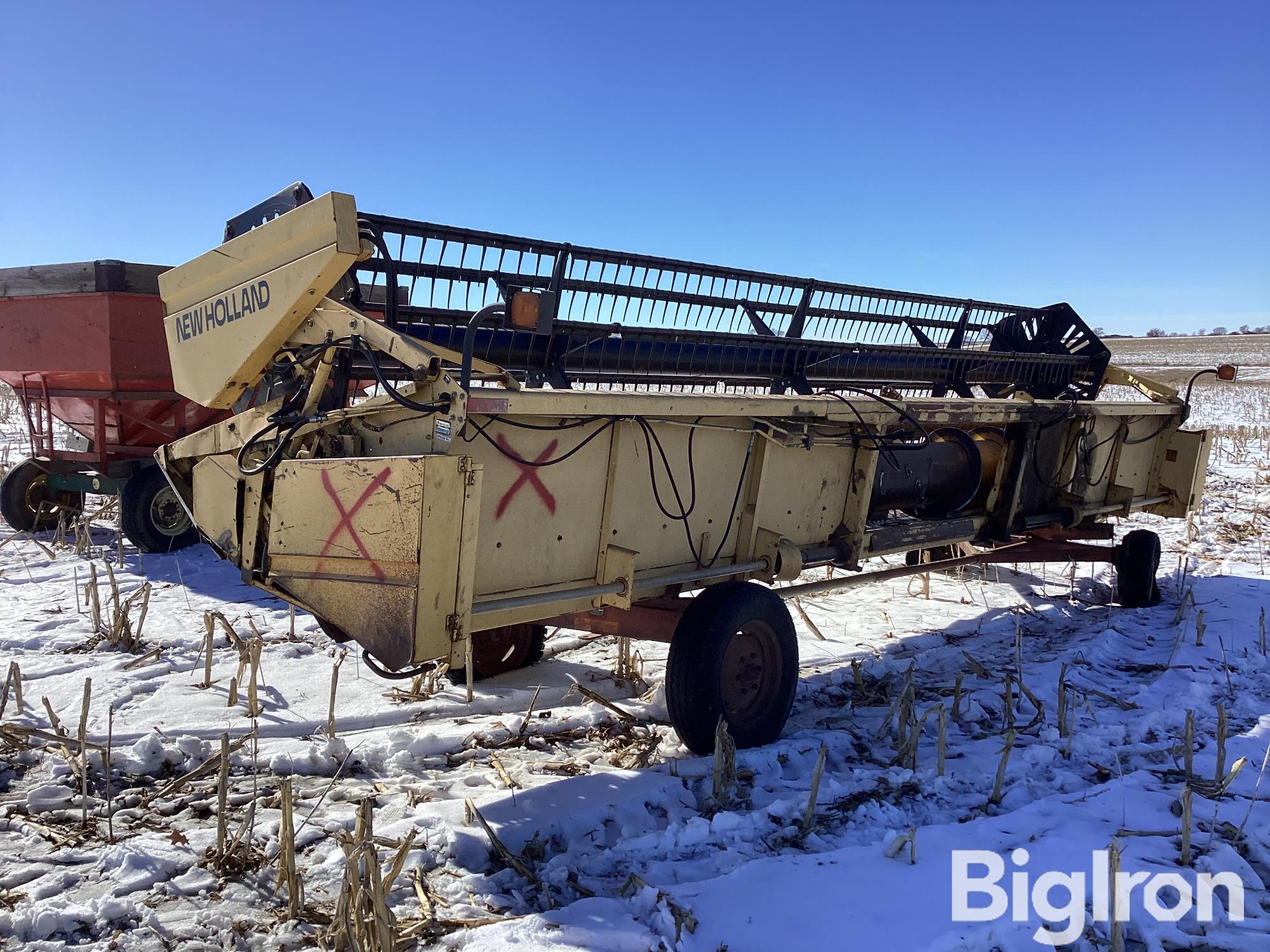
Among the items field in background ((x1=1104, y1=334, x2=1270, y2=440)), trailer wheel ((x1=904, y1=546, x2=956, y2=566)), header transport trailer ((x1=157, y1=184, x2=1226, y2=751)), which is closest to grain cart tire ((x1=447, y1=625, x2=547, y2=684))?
header transport trailer ((x1=157, y1=184, x2=1226, y2=751))

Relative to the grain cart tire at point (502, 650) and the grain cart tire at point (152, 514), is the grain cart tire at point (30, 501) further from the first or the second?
the grain cart tire at point (502, 650)

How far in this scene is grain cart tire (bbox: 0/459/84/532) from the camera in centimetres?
801

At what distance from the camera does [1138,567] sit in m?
6.86

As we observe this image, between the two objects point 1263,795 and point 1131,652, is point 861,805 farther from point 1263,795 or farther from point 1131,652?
point 1131,652

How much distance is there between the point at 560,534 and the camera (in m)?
3.52

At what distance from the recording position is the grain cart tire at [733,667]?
375 centimetres

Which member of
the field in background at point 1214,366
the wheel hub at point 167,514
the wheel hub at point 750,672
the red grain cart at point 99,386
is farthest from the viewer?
the field in background at point 1214,366

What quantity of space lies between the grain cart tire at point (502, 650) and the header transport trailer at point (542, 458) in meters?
0.02

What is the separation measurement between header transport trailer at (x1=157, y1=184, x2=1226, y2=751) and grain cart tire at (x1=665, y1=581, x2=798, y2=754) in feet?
0.04

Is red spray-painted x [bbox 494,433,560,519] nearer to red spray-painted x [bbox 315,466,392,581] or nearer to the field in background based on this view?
red spray-painted x [bbox 315,466,392,581]

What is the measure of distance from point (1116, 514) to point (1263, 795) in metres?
4.03

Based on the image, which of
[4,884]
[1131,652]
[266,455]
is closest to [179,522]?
[266,455]

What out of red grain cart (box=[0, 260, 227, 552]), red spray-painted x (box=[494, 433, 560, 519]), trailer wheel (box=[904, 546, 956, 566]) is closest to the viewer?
red spray-painted x (box=[494, 433, 560, 519])

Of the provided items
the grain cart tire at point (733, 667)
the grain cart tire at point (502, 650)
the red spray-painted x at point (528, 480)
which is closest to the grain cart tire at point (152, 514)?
the grain cart tire at point (502, 650)
